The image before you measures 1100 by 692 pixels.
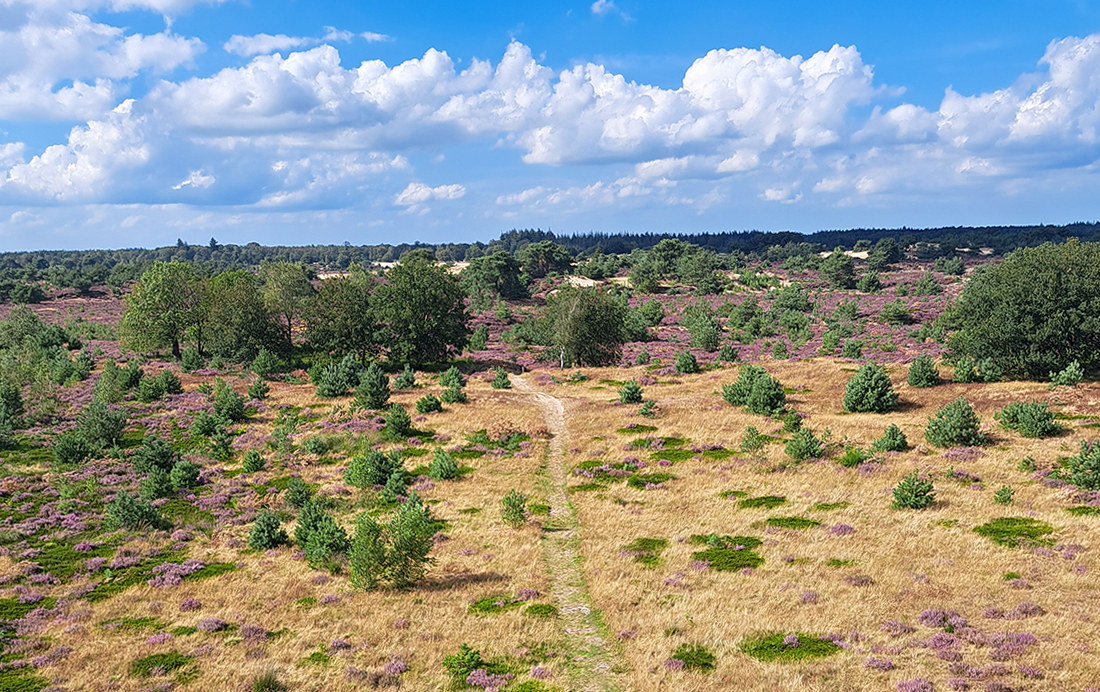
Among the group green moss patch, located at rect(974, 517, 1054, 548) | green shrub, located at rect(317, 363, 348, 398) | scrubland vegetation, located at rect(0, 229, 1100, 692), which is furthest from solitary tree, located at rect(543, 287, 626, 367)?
green moss patch, located at rect(974, 517, 1054, 548)

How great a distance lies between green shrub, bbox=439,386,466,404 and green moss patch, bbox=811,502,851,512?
32.2 meters

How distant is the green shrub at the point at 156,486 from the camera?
34969 mm

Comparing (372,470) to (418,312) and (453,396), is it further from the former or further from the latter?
(418,312)

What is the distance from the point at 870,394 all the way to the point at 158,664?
4503cm

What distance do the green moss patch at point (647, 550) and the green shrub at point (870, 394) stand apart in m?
26.5

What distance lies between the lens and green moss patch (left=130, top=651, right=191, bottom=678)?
18016 millimetres

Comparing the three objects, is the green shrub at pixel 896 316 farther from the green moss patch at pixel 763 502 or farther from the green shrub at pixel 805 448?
the green moss patch at pixel 763 502

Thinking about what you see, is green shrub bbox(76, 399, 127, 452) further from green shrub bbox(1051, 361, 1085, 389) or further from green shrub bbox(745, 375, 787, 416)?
green shrub bbox(1051, 361, 1085, 389)

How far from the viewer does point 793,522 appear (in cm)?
2853

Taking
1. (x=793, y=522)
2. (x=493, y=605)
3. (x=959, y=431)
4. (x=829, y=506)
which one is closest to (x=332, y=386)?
(x=493, y=605)

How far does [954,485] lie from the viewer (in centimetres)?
3102

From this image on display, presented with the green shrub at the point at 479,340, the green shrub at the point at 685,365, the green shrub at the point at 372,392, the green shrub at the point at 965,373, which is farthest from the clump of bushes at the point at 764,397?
the green shrub at the point at 479,340

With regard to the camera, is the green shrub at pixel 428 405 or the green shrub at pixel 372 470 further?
the green shrub at pixel 428 405

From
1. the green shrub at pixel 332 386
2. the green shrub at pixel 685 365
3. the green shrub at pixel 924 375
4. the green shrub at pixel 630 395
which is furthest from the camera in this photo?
the green shrub at pixel 685 365
